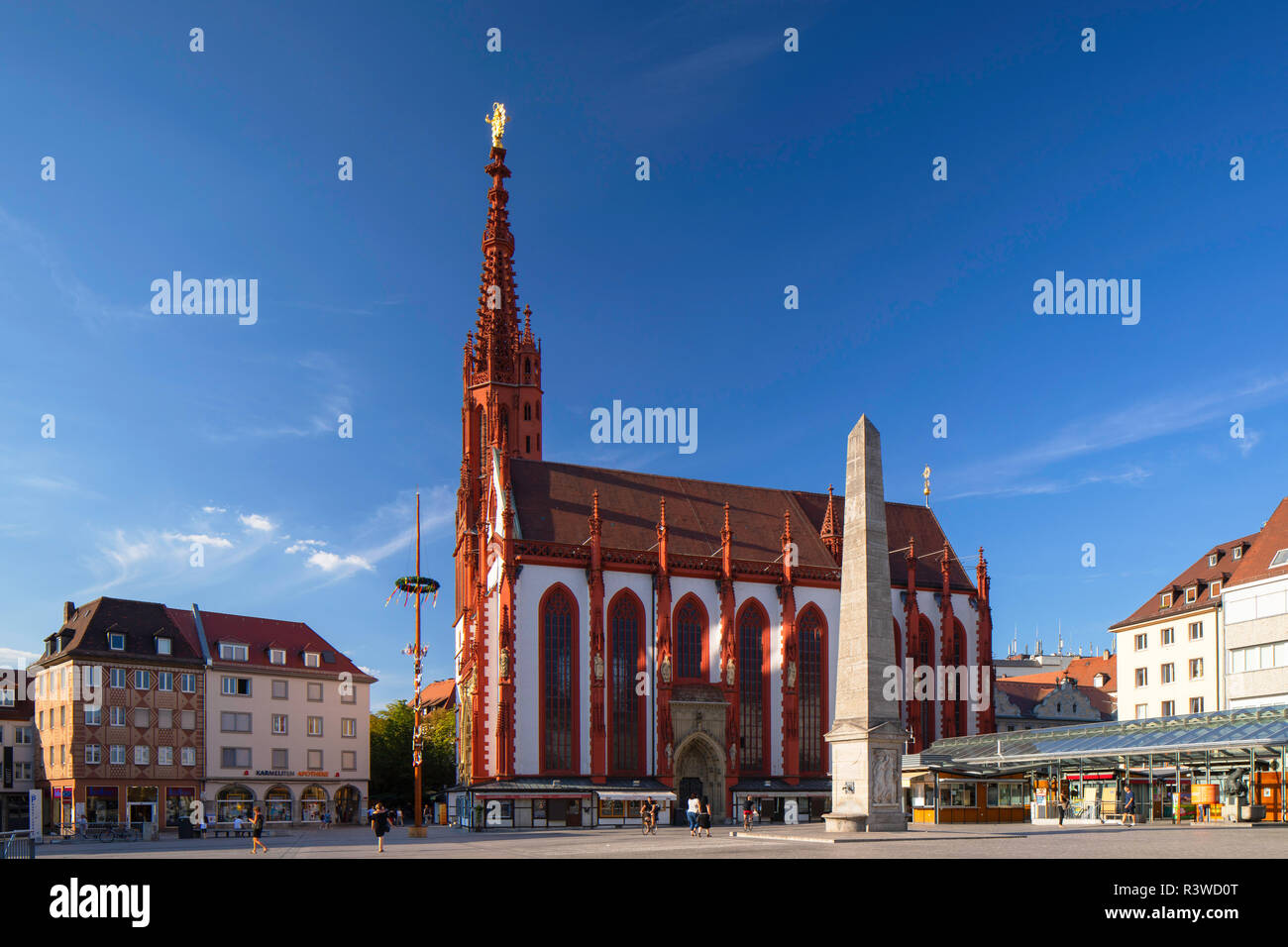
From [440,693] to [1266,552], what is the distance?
295 ft

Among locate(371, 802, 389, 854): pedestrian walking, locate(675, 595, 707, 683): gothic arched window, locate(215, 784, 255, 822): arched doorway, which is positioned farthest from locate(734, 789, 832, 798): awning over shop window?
locate(371, 802, 389, 854): pedestrian walking

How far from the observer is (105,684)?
216 ft

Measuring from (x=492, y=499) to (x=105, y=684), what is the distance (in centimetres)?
2410

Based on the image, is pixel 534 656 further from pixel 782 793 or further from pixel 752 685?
pixel 782 793

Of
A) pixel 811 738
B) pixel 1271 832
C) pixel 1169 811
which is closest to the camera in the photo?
pixel 1271 832

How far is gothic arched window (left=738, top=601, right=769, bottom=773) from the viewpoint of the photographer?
64.2m

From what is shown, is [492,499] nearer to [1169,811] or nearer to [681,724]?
[681,724]

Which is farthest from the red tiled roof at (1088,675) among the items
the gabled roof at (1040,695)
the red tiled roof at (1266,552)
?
the red tiled roof at (1266,552)

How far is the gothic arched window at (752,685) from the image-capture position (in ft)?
211

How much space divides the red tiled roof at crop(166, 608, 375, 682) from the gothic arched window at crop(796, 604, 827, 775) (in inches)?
1176

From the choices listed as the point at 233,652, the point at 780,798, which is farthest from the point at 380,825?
the point at 233,652
